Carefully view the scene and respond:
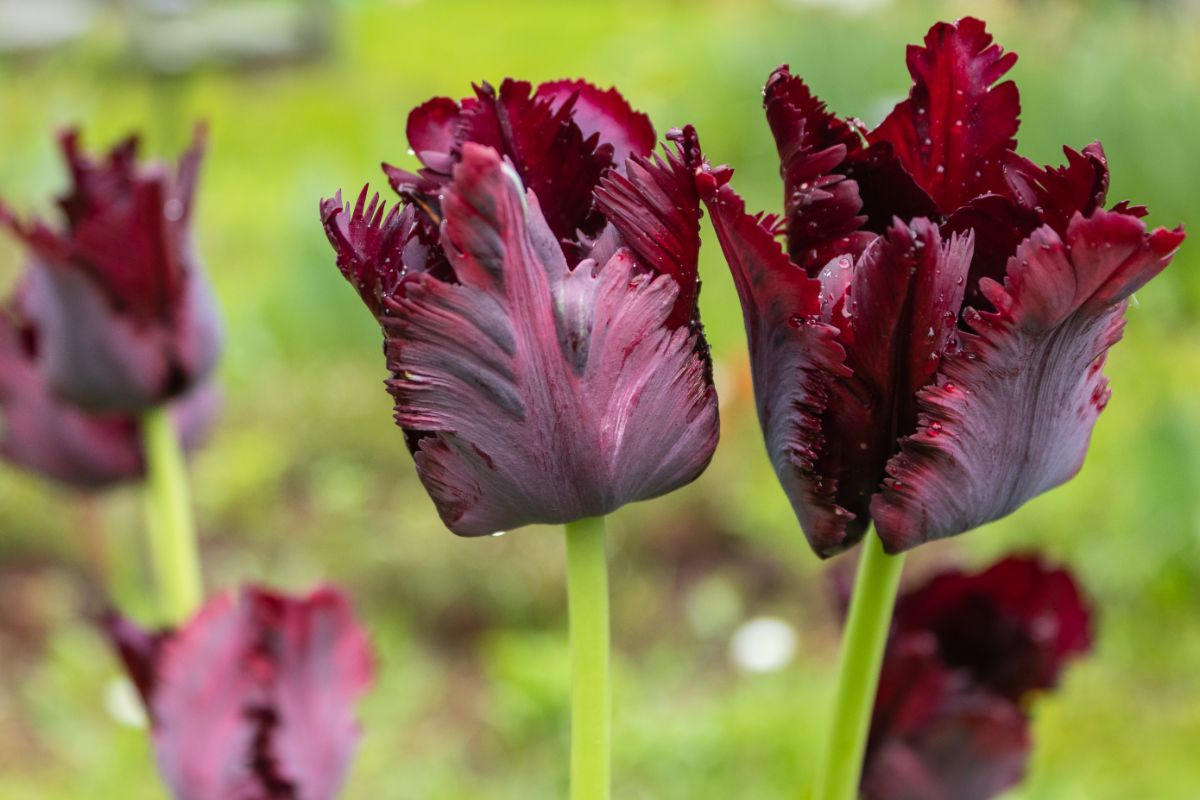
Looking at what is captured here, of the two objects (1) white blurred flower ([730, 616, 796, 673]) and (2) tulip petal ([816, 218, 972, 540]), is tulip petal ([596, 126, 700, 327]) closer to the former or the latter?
(2) tulip petal ([816, 218, 972, 540])

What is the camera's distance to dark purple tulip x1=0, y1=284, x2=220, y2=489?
2.62ft

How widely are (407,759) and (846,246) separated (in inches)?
48.0

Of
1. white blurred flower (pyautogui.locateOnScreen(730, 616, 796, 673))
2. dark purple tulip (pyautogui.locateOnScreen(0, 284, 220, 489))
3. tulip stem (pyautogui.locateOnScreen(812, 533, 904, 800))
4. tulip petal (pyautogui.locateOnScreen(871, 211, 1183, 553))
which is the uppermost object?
dark purple tulip (pyautogui.locateOnScreen(0, 284, 220, 489))

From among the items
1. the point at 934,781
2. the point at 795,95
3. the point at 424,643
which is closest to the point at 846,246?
the point at 795,95

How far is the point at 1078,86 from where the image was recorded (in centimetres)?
273

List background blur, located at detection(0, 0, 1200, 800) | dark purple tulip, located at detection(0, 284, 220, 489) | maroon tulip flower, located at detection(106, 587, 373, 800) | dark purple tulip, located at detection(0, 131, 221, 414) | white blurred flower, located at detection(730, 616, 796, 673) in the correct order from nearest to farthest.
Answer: maroon tulip flower, located at detection(106, 587, 373, 800), dark purple tulip, located at detection(0, 131, 221, 414), dark purple tulip, located at detection(0, 284, 220, 489), background blur, located at detection(0, 0, 1200, 800), white blurred flower, located at detection(730, 616, 796, 673)

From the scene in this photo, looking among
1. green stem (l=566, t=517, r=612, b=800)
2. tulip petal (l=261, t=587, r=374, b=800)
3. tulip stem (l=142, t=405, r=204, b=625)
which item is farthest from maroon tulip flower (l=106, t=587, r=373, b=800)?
green stem (l=566, t=517, r=612, b=800)

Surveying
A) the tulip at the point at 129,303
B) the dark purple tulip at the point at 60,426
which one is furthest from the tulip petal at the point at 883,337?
the dark purple tulip at the point at 60,426

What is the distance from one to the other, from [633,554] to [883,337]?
5.06 ft

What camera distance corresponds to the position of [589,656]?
1.22ft

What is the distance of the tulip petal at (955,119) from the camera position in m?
0.38

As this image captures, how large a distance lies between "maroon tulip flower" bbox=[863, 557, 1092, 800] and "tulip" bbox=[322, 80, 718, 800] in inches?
8.7

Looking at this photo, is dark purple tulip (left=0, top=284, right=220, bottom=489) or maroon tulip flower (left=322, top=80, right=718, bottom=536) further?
dark purple tulip (left=0, top=284, right=220, bottom=489)

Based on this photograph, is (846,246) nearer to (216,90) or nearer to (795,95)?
(795,95)
